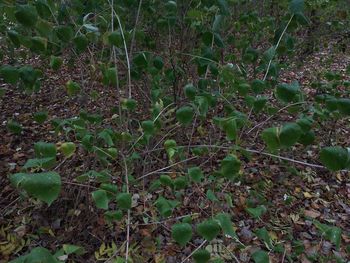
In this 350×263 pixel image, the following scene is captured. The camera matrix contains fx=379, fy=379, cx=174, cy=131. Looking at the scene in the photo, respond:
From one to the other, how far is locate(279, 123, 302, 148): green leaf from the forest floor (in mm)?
887

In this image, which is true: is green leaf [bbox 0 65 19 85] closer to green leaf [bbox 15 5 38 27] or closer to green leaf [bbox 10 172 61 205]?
green leaf [bbox 15 5 38 27]

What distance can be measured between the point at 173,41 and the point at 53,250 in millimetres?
1784

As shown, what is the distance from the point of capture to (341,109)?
1410 millimetres

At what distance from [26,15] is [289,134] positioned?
1.18m

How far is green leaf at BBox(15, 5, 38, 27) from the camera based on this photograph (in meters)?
1.59

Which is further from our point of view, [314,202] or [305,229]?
[314,202]

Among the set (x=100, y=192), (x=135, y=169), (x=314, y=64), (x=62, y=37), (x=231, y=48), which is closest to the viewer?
(x=100, y=192)

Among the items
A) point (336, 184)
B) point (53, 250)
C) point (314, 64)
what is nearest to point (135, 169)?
point (53, 250)

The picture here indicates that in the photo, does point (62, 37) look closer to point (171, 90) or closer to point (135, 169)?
point (135, 169)

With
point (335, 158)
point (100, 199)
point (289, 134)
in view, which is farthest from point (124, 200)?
point (335, 158)

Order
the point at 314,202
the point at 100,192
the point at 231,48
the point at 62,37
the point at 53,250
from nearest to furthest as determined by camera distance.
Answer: the point at 100,192, the point at 62,37, the point at 53,250, the point at 314,202, the point at 231,48

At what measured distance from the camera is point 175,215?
2.66 meters

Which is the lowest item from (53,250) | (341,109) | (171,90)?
(53,250)

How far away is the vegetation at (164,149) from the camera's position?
1.56 m
